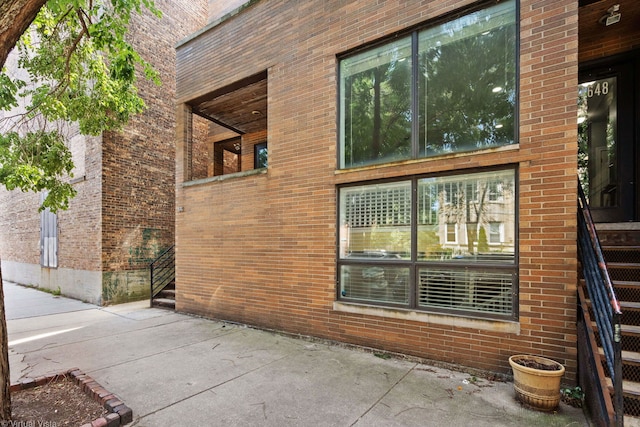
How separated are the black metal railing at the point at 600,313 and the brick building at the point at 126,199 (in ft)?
34.0

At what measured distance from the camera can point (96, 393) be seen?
337 centimetres

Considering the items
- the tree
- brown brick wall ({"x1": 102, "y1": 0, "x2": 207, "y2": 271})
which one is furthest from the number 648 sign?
brown brick wall ({"x1": 102, "y1": 0, "x2": 207, "y2": 271})

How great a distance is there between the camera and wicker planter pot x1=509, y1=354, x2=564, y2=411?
9.98 feet

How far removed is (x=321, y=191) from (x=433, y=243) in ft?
6.38

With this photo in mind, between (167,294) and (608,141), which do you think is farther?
(167,294)

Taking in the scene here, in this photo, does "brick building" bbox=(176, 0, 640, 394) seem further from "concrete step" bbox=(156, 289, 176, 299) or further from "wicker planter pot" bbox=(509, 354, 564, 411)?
"concrete step" bbox=(156, 289, 176, 299)

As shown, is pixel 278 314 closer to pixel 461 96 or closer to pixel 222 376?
pixel 222 376

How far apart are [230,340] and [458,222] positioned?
4.13 metres

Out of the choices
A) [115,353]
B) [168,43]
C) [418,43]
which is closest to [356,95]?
[418,43]

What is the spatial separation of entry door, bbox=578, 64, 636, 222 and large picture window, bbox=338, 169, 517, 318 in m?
2.12

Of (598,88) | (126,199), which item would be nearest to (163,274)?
(126,199)

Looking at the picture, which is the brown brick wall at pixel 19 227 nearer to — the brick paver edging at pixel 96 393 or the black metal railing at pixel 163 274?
the black metal railing at pixel 163 274

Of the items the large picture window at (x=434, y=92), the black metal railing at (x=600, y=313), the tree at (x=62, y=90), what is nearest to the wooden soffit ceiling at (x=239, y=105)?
the tree at (x=62, y=90)

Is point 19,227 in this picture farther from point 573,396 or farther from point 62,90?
point 573,396
